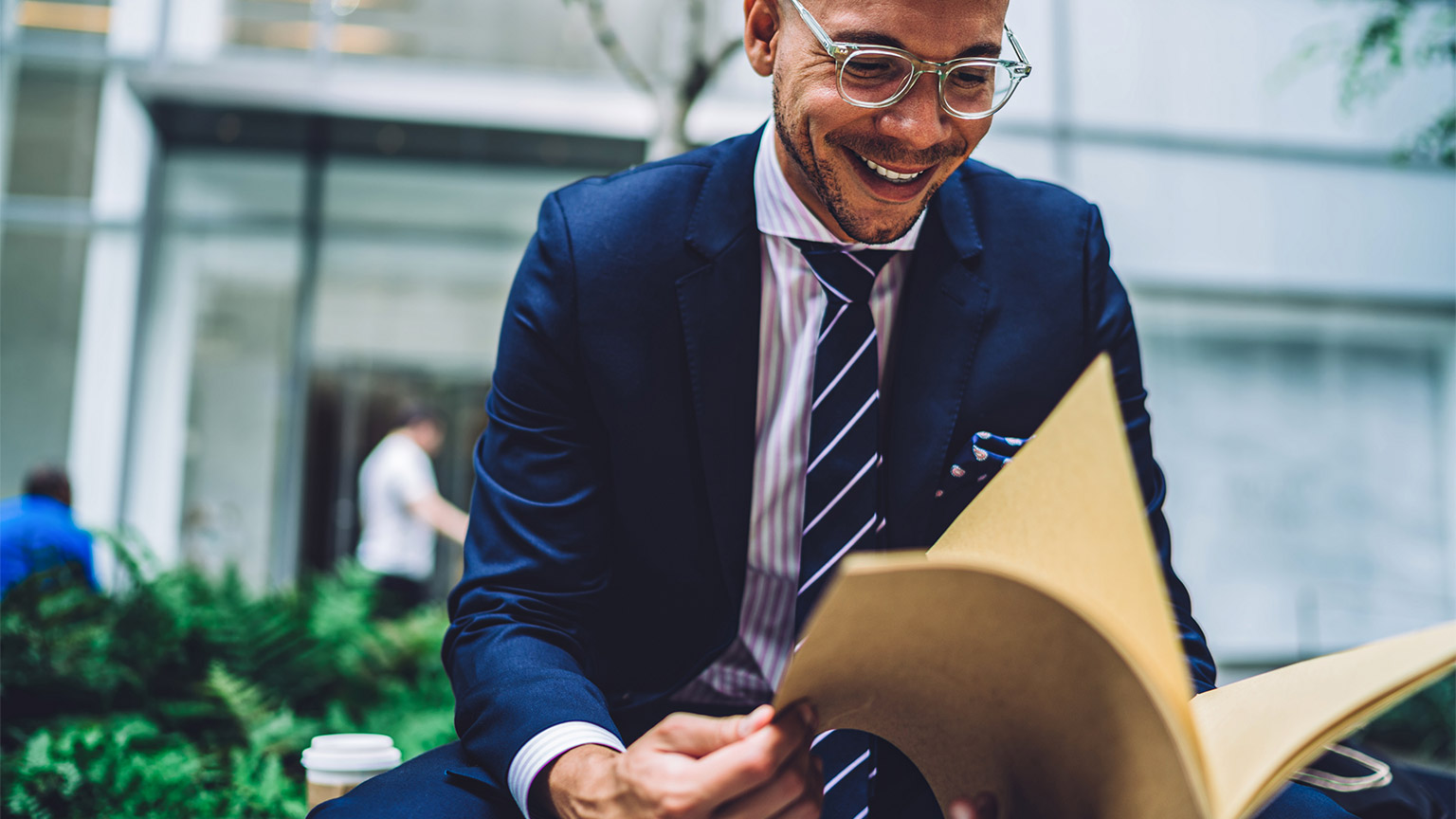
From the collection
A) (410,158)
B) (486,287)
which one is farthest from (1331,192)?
(410,158)

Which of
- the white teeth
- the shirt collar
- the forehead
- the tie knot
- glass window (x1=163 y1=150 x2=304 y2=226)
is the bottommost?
glass window (x1=163 y1=150 x2=304 y2=226)

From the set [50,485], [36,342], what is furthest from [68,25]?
[50,485]

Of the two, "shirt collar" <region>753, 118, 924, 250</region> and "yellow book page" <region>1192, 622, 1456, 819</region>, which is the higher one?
"shirt collar" <region>753, 118, 924, 250</region>

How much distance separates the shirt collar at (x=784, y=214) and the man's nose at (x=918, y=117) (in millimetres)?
185

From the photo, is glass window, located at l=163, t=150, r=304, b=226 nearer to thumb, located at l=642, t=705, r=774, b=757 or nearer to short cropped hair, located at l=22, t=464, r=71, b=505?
short cropped hair, located at l=22, t=464, r=71, b=505

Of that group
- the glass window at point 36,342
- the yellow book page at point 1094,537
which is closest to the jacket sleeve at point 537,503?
the yellow book page at point 1094,537

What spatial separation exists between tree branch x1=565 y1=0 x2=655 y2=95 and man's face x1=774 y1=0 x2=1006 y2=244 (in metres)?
2.21

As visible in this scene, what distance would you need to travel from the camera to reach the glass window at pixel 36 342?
858cm

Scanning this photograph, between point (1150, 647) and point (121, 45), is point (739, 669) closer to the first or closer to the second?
point (1150, 647)

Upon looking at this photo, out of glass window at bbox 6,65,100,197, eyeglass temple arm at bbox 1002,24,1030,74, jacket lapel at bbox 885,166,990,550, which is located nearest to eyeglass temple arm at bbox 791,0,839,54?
eyeglass temple arm at bbox 1002,24,1030,74

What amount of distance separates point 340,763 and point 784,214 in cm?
98

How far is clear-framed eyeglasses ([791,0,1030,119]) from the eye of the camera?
4.14 feet

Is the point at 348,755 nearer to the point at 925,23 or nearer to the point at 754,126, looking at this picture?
the point at 925,23

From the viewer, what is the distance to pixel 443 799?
116cm
